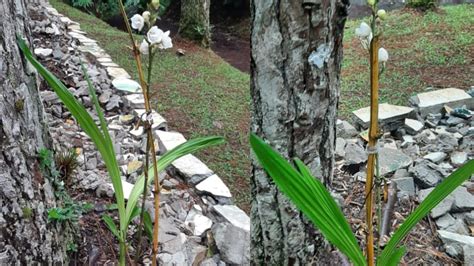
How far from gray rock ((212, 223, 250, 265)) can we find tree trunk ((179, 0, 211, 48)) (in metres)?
3.84

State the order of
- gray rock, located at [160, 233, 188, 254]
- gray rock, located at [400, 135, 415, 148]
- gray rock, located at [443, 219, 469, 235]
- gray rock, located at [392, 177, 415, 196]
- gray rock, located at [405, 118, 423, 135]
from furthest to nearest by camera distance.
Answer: gray rock, located at [405, 118, 423, 135] < gray rock, located at [400, 135, 415, 148] < gray rock, located at [392, 177, 415, 196] < gray rock, located at [443, 219, 469, 235] < gray rock, located at [160, 233, 188, 254]

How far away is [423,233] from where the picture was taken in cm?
214

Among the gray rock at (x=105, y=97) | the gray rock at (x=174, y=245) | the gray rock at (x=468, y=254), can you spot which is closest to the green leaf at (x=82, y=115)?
the gray rock at (x=174, y=245)

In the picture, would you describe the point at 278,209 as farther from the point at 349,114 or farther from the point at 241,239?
the point at 349,114

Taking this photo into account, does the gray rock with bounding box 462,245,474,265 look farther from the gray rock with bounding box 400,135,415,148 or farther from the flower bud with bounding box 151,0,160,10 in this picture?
the flower bud with bounding box 151,0,160,10

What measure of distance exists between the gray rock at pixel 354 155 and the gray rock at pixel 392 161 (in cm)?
10

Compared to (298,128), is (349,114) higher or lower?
lower

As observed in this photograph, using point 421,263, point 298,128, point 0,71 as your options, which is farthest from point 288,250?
point 0,71

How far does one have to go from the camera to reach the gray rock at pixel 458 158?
2789mm

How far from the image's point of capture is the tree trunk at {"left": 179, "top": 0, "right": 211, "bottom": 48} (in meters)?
5.45

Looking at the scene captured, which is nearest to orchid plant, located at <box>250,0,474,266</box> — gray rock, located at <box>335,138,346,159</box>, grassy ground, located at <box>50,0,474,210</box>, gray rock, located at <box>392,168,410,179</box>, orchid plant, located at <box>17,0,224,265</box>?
orchid plant, located at <box>17,0,224,265</box>

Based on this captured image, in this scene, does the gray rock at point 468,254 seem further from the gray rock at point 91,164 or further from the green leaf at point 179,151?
the gray rock at point 91,164

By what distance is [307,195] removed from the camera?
1026mm

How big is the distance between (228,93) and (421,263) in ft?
7.90
